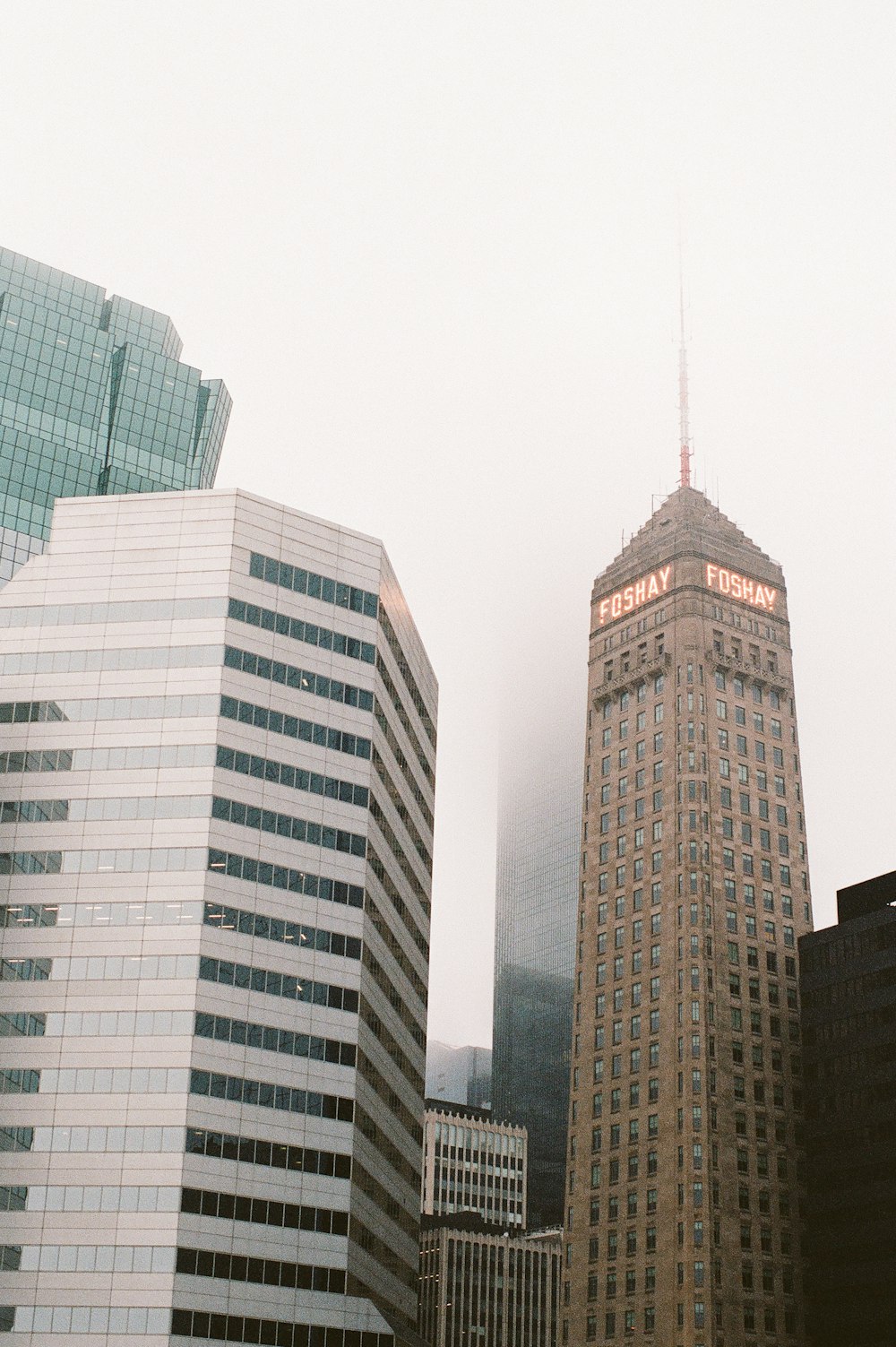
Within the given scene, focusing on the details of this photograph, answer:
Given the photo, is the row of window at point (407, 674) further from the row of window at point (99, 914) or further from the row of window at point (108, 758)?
the row of window at point (99, 914)

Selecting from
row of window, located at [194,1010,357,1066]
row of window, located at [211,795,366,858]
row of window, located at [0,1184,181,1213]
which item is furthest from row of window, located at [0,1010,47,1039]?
row of window, located at [211,795,366,858]

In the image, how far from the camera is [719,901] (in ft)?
607

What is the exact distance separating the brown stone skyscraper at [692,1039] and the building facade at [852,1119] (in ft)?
13.6

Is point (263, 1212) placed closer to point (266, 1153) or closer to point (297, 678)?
point (266, 1153)

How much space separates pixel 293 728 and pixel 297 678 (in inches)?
166

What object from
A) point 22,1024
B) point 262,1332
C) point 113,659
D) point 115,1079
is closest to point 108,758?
point 113,659

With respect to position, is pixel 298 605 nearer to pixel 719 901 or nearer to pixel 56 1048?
pixel 56 1048

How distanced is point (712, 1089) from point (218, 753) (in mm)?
79224

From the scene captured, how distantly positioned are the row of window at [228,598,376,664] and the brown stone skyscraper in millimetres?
67762

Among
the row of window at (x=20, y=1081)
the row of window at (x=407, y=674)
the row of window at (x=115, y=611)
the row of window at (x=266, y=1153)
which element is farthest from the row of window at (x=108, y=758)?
the row of window at (x=266, y=1153)

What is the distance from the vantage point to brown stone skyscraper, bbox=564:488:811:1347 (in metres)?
167

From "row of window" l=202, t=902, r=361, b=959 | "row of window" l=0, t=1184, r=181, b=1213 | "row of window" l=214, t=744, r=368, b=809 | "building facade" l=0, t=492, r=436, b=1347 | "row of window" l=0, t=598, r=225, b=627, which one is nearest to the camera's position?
"row of window" l=0, t=1184, r=181, b=1213

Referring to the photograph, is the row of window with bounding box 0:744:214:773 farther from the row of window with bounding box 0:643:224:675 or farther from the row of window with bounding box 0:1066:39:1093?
the row of window with bounding box 0:1066:39:1093

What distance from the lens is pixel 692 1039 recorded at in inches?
6934
